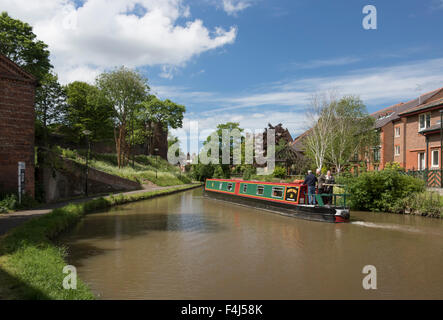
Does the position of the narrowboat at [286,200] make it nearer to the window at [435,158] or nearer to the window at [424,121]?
the window at [435,158]

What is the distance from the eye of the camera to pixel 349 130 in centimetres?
2858

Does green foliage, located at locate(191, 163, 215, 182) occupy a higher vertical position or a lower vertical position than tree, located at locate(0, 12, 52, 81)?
lower

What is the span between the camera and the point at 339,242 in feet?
27.1

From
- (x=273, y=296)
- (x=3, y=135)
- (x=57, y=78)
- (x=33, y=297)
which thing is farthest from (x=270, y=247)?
(x=57, y=78)

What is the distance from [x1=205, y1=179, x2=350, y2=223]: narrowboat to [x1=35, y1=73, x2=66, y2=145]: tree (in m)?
18.8

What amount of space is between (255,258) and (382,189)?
9296 mm

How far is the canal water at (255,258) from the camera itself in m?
4.93

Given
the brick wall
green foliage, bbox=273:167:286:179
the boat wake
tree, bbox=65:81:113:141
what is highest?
tree, bbox=65:81:113:141

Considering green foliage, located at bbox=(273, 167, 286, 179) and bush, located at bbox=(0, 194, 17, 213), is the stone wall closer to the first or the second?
bush, located at bbox=(0, 194, 17, 213)

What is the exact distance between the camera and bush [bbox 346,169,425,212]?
13.0 m

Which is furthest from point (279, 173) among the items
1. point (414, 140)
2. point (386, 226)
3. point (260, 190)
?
point (386, 226)

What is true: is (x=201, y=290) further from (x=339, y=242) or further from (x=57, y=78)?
(x=57, y=78)

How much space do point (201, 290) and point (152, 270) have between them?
1.34 m

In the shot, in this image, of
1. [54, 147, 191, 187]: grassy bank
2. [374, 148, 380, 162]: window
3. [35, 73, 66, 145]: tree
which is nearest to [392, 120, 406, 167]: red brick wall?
[374, 148, 380, 162]: window
